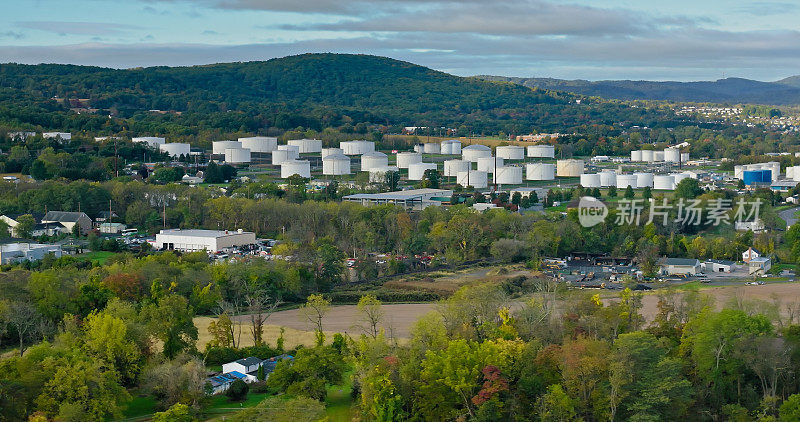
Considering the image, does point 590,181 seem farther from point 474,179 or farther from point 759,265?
point 759,265

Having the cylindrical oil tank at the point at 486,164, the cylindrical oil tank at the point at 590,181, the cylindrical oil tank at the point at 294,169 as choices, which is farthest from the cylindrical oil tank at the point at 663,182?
the cylindrical oil tank at the point at 294,169

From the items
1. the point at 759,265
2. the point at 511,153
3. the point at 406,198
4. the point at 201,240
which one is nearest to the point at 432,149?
the point at 511,153

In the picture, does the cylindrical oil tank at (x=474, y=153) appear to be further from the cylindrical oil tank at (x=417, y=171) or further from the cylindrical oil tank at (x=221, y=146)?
the cylindrical oil tank at (x=221, y=146)

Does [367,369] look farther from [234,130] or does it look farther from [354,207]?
[234,130]

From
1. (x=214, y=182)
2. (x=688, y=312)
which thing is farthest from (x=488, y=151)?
(x=688, y=312)

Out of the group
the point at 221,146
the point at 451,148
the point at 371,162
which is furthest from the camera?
the point at 451,148

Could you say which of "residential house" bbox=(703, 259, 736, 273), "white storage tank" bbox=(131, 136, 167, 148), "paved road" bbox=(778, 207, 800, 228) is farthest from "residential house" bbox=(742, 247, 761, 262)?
"white storage tank" bbox=(131, 136, 167, 148)
